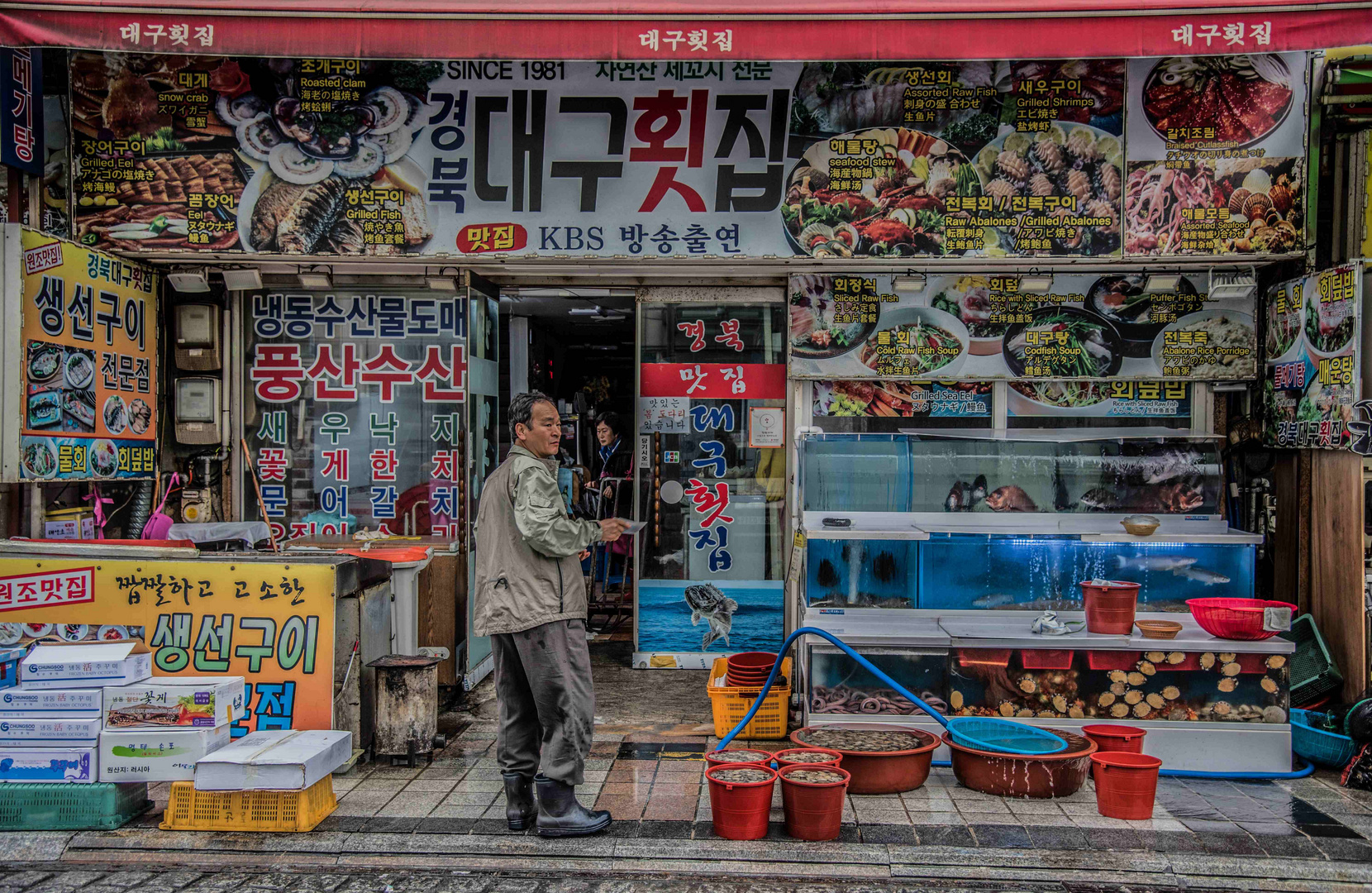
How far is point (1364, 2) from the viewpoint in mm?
6430

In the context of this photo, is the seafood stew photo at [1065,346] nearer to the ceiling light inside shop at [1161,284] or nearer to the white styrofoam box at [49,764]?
the ceiling light inside shop at [1161,284]

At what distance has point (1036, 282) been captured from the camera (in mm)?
7648

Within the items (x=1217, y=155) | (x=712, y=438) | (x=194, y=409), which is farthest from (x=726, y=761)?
(x=1217, y=155)

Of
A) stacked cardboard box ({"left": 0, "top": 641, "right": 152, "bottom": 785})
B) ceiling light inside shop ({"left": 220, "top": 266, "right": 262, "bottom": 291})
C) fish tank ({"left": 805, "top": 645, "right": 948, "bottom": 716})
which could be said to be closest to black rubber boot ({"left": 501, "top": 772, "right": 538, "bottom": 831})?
fish tank ({"left": 805, "top": 645, "right": 948, "bottom": 716})

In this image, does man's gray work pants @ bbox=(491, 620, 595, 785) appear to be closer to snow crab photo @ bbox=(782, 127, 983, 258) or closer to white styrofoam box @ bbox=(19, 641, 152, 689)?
white styrofoam box @ bbox=(19, 641, 152, 689)

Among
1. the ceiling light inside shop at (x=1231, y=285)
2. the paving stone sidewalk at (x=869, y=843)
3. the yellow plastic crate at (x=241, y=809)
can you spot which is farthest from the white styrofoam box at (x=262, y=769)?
the ceiling light inside shop at (x=1231, y=285)

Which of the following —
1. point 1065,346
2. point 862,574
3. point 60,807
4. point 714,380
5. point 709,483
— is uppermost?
point 1065,346

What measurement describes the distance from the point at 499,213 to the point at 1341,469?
6.50 meters

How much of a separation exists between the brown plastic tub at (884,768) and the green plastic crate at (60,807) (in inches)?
151

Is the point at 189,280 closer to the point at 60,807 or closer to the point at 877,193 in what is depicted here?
the point at 60,807

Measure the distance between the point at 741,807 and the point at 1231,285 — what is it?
18.3 feet

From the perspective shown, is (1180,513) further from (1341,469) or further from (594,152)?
(594,152)

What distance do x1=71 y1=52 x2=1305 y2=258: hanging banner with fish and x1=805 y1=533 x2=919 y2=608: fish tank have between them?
7.77 feet

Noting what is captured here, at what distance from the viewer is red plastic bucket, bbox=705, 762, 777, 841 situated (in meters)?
5.01
